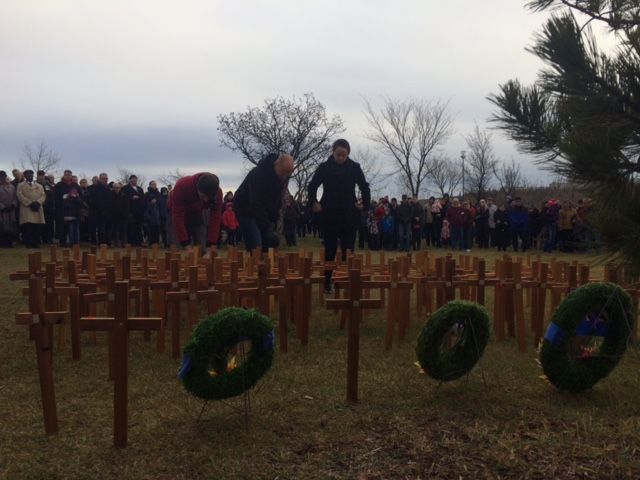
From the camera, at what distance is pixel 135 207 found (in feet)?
52.5

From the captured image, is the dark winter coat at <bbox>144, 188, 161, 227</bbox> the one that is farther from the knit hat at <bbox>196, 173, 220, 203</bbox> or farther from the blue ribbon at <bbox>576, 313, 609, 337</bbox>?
the blue ribbon at <bbox>576, 313, 609, 337</bbox>

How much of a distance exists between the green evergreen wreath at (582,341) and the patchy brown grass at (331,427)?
163 millimetres

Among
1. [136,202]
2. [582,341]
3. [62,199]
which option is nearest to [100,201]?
[62,199]

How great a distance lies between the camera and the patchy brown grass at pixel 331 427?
293 centimetres

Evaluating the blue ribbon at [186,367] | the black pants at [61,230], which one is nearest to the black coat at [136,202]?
the black pants at [61,230]

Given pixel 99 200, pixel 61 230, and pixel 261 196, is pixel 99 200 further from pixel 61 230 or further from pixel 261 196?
pixel 261 196

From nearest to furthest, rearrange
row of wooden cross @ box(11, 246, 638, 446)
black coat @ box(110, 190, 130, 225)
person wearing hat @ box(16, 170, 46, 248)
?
row of wooden cross @ box(11, 246, 638, 446) → person wearing hat @ box(16, 170, 46, 248) → black coat @ box(110, 190, 130, 225)

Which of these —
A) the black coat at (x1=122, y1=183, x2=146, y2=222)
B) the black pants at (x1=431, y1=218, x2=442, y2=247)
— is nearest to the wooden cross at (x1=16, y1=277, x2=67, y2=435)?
the black coat at (x1=122, y1=183, x2=146, y2=222)

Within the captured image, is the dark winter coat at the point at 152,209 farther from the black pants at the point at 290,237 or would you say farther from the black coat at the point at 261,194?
the black coat at the point at 261,194

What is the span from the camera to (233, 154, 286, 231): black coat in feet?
22.3

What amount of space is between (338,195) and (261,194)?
1032 mm

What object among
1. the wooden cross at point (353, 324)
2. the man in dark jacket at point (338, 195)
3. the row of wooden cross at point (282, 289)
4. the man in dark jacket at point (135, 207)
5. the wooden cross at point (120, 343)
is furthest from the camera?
the man in dark jacket at point (135, 207)

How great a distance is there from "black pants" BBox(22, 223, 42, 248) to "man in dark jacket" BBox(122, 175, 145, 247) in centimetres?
224

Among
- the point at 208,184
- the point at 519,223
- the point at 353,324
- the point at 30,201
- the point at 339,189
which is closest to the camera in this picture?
the point at 353,324
